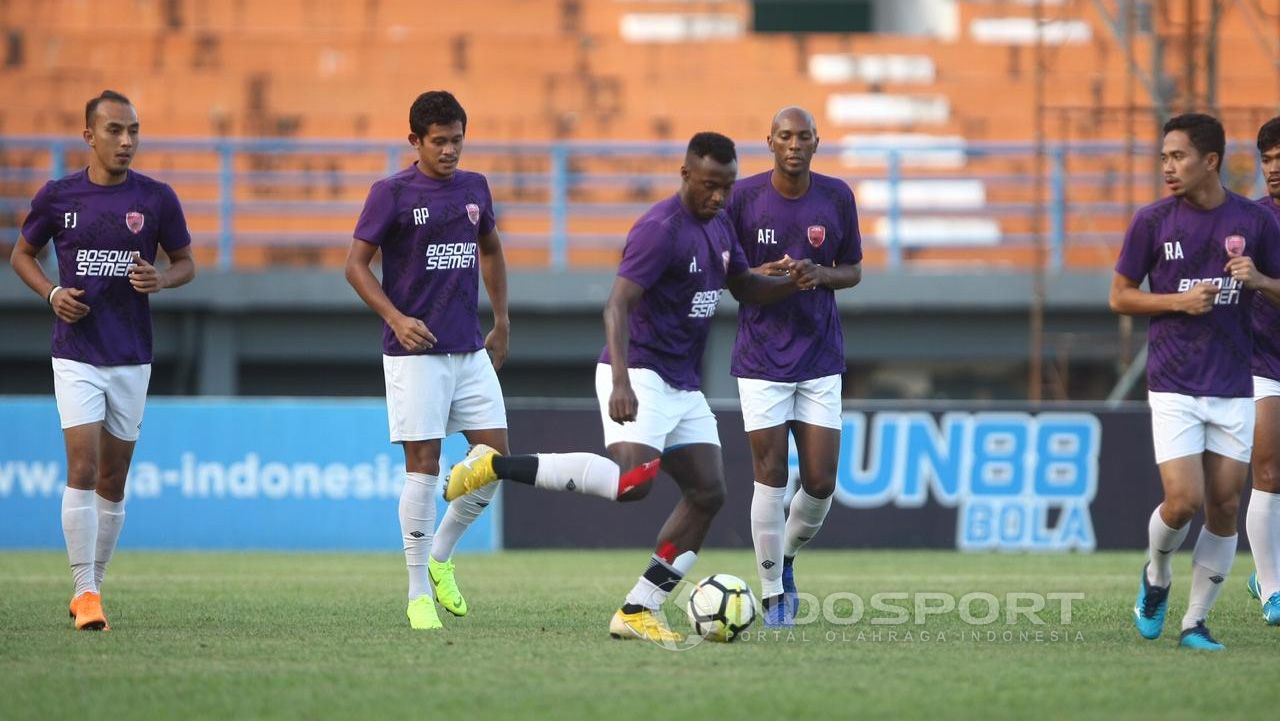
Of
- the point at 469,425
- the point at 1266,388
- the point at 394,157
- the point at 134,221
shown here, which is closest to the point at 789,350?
the point at 469,425

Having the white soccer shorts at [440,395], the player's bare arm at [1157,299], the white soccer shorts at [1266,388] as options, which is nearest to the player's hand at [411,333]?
the white soccer shorts at [440,395]

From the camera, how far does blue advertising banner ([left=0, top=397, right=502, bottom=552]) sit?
15.7m

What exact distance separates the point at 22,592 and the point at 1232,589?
7.42 meters

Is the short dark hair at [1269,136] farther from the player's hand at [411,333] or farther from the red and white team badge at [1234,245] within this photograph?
the player's hand at [411,333]

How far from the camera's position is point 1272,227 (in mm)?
7664

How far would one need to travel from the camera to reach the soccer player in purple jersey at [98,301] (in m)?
8.22

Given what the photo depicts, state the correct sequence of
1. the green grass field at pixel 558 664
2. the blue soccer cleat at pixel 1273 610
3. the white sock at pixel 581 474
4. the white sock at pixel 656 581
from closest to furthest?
→ the green grass field at pixel 558 664, the white sock at pixel 581 474, the white sock at pixel 656 581, the blue soccer cleat at pixel 1273 610

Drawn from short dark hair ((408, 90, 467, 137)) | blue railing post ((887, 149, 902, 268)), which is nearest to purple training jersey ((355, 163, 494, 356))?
short dark hair ((408, 90, 467, 137))

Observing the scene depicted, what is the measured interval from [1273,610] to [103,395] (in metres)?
5.79

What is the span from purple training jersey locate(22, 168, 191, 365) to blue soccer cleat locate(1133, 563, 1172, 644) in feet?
15.7

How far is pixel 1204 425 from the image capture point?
7586 millimetres

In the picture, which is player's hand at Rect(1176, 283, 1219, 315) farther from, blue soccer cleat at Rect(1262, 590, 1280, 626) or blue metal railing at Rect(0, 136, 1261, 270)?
blue metal railing at Rect(0, 136, 1261, 270)

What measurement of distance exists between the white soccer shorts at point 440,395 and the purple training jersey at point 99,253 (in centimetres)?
128

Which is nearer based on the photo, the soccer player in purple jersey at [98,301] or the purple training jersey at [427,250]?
the purple training jersey at [427,250]
